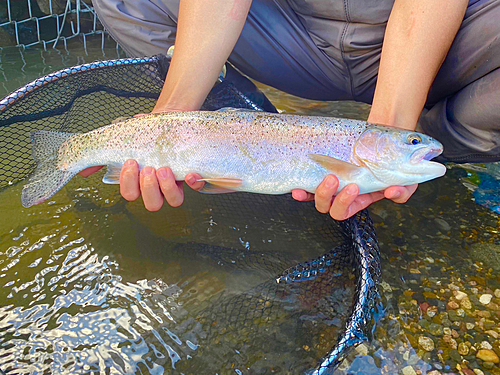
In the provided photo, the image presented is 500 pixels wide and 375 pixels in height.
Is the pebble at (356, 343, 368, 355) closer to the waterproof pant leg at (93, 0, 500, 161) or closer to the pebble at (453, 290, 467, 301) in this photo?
the pebble at (453, 290, 467, 301)

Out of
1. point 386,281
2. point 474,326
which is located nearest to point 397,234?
point 386,281

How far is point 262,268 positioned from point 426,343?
0.90 m

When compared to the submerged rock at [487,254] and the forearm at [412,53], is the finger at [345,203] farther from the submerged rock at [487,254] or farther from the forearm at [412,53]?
the submerged rock at [487,254]

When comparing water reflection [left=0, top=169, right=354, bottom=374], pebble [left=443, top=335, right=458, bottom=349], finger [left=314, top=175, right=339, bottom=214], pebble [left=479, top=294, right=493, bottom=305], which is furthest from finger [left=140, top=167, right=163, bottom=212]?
pebble [left=479, top=294, right=493, bottom=305]

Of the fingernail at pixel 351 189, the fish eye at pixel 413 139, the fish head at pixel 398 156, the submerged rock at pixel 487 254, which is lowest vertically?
the submerged rock at pixel 487 254

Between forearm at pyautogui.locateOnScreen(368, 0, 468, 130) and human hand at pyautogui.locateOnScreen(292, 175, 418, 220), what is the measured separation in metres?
0.41

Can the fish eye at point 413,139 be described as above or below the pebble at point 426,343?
above

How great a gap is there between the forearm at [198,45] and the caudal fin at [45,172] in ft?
2.13

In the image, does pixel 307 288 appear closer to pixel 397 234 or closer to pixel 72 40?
pixel 397 234

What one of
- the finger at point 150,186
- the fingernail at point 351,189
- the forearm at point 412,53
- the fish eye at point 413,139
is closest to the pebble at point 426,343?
the fingernail at point 351,189

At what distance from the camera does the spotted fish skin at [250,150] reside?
188cm

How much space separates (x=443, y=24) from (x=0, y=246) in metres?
2.80

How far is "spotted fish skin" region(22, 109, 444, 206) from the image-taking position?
1.88 metres

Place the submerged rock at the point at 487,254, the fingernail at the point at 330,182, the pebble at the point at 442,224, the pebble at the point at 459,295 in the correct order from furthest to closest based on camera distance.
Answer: the pebble at the point at 442,224, the submerged rock at the point at 487,254, the pebble at the point at 459,295, the fingernail at the point at 330,182
